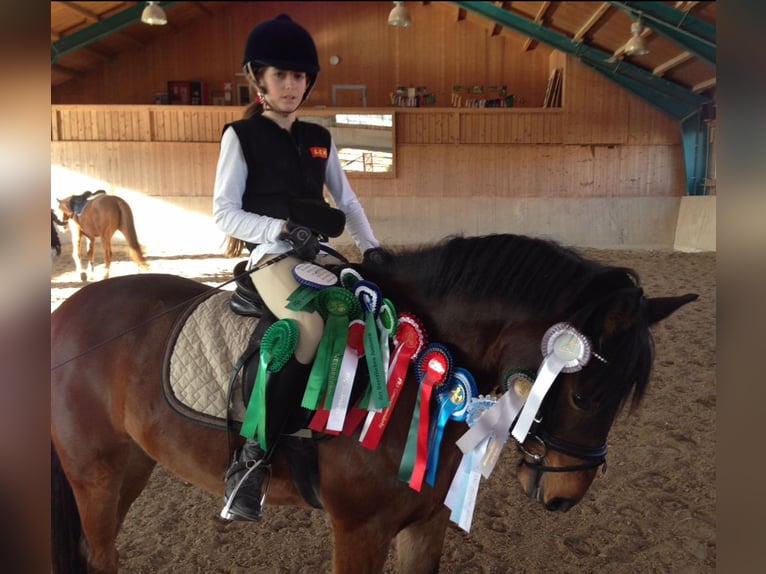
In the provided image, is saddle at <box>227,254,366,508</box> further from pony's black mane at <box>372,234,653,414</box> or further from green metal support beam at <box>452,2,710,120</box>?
green metal support beam at <box>452,2,710,120</box>

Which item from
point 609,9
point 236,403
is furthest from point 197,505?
point 609,9

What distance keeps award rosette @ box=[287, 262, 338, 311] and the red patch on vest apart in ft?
1.68

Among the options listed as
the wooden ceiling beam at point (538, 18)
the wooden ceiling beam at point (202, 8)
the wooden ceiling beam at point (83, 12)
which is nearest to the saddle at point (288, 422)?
the wooden ceiling beam at point (538, 18)

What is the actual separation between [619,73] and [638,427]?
12425mm

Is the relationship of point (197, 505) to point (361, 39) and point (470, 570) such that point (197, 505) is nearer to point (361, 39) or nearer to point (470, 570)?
point (470, 570)

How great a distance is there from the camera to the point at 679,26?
9.77 meters

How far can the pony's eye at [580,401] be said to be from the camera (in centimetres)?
129

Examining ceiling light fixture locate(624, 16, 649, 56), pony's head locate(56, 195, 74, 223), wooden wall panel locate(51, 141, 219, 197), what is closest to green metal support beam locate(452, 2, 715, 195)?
ceiling light fixture locate(624, 16, 649, 56)

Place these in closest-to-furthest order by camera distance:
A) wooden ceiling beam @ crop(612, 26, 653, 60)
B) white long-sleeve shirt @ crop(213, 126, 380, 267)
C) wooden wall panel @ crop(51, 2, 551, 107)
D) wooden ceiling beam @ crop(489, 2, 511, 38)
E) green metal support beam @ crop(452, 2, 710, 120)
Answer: white long-sleeve shirt @ crop(213, 126, 380, 267) → wooden ceiling beam @ crop(612, 26, 653, 60) → green metal support beam @ crop(452, 2, 710, 120) → wooden ceiling beam @ crop(489, 2, 511, 38) → wooden wall panel @ crop(51, 2, 551, 107)

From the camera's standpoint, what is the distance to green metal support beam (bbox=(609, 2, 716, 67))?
960 centimetres

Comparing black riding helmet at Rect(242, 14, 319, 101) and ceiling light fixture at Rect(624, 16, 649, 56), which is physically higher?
ceiling light fixture at Rect(624, 16, 649, 56)

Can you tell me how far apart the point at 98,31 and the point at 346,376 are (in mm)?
15141

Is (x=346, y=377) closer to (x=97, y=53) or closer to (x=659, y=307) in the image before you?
(x=659, y=307)

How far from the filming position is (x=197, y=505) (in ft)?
10.0
